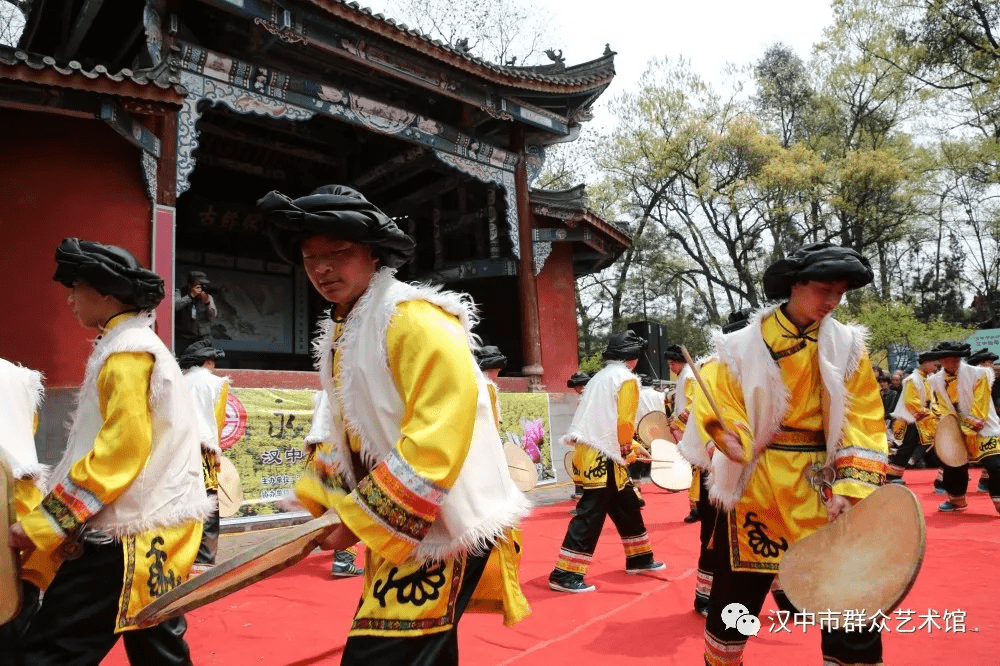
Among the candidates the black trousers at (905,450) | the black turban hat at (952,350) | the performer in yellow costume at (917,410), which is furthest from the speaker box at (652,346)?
the black turban hat at (952,350)

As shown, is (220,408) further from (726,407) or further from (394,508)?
(394,508)

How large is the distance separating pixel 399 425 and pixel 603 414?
12.8 feet

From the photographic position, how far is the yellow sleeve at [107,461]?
7.02 ft

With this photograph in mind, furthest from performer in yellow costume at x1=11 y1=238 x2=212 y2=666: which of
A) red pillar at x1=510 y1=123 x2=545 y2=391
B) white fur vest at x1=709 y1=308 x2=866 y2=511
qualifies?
red pillar at x1=510 y1=123 x2=545 y2=391

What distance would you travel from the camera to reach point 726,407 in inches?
110

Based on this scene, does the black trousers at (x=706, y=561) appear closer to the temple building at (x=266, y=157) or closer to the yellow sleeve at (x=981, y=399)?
the yellow sleeve at (x=981, y=399)

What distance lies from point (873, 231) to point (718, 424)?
826 inches

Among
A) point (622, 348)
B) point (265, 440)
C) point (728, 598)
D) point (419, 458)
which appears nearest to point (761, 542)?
point (728, 598)

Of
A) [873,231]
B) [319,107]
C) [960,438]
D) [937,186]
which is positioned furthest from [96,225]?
[937,186]

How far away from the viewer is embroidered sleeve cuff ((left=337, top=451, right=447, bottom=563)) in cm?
148

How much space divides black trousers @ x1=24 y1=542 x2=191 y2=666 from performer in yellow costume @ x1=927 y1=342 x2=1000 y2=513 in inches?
284

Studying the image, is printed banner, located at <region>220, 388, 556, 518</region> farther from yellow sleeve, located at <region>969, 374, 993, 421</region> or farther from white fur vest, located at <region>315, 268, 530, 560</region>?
yellow sleeve, located at <region>969, 374, 993, 421</region>

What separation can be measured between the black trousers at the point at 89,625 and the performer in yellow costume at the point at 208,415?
282 centimetres

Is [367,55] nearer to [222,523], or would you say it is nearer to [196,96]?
[196,96]
